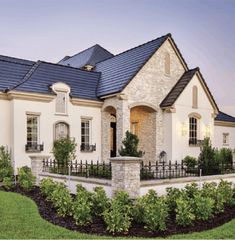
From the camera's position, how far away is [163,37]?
66.6 ft

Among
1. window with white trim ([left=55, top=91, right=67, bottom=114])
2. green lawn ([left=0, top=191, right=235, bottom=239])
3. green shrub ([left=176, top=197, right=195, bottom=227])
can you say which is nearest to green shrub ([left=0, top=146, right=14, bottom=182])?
window with white trim ([left=55, top=91, right=67, bottom=114])

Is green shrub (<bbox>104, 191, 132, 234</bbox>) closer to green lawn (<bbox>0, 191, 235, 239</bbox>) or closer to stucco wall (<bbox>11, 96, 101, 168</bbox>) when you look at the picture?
green lawn (<bbox>0, 191, 235, 239</bbox>)

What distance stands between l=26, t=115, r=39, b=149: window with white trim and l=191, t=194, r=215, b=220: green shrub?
10.9 meters

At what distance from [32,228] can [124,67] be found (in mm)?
14471

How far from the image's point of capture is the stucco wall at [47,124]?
16719 millimetres

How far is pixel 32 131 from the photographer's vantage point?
17.5 meters

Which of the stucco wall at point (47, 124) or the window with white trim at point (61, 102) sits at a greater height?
the window with white trim at point (61, 102)

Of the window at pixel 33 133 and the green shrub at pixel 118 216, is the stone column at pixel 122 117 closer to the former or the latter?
the window at pixel 33 133

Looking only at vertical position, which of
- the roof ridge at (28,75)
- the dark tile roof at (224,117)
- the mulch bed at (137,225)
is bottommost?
the mulch bed at (137,225)

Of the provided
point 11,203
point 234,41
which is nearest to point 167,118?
point 234,41

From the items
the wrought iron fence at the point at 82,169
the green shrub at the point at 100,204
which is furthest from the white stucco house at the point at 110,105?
the green shrub at the point at 100,204

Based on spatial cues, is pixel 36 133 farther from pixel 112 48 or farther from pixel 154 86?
pixel 112 48

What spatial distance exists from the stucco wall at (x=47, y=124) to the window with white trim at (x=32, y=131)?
23 cm

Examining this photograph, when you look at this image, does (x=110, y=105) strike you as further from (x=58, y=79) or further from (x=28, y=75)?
(x=28, y=75)
